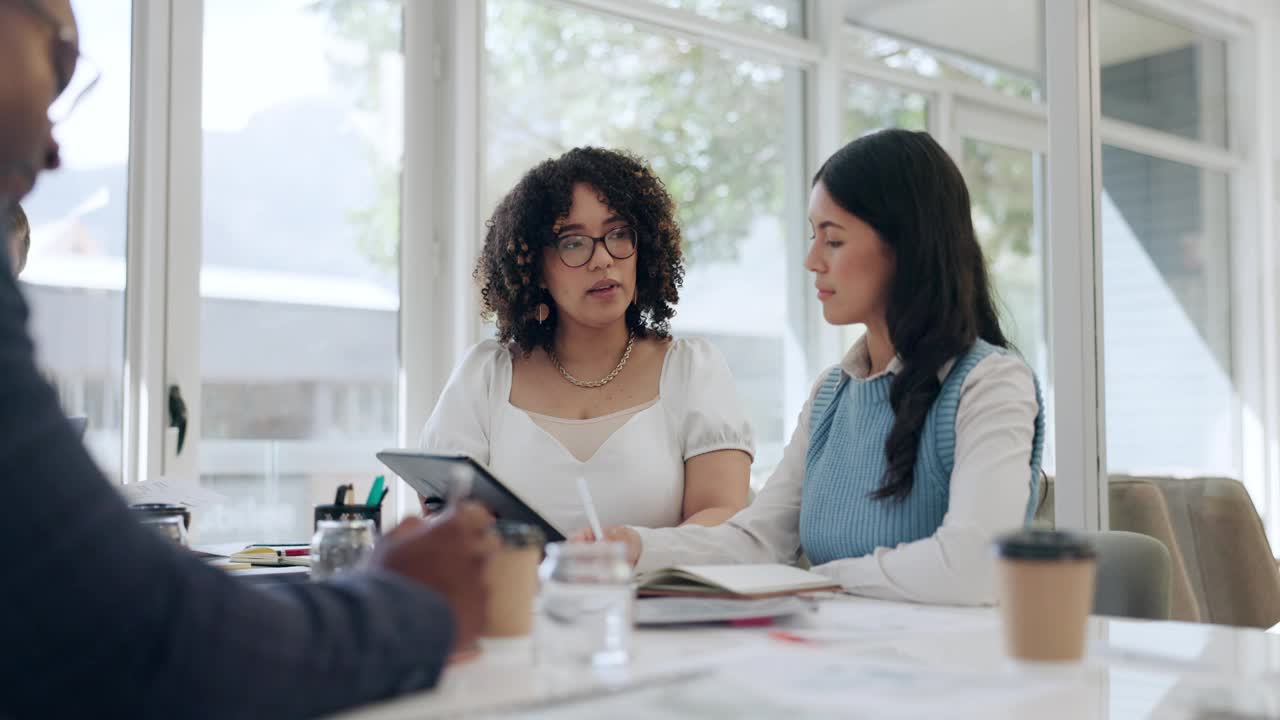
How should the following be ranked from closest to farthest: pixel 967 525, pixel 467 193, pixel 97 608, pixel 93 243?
pixel 97 608, pixel 967 525, pixel 93 243, pixel 467 193

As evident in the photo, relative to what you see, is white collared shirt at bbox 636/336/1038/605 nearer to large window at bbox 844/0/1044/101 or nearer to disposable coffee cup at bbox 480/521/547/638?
disposable coffee cup at bbox 480/521/547/638

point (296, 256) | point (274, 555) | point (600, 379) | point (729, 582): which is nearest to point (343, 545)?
point (729, 582)

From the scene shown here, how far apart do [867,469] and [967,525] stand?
0.26 metres

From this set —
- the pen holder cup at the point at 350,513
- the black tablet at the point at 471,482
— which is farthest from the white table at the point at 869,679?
the pen holder cup at the point at 350,513

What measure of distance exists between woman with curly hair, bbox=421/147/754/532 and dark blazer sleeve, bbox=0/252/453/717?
1.33 metres

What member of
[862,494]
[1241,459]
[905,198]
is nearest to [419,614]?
[862,494]

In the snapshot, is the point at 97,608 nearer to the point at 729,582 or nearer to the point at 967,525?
the point at 729,582

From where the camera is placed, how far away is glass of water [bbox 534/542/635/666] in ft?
3.24

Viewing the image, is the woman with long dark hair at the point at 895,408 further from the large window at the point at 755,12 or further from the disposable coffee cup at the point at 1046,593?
the large window at the point at 755,12

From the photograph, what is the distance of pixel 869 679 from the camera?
0.92m

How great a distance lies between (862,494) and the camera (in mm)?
1657

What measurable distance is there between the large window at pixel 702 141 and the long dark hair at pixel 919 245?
226cm

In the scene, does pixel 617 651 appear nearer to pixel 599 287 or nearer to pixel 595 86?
pixel 599 287

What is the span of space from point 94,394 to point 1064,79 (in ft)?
8.66
